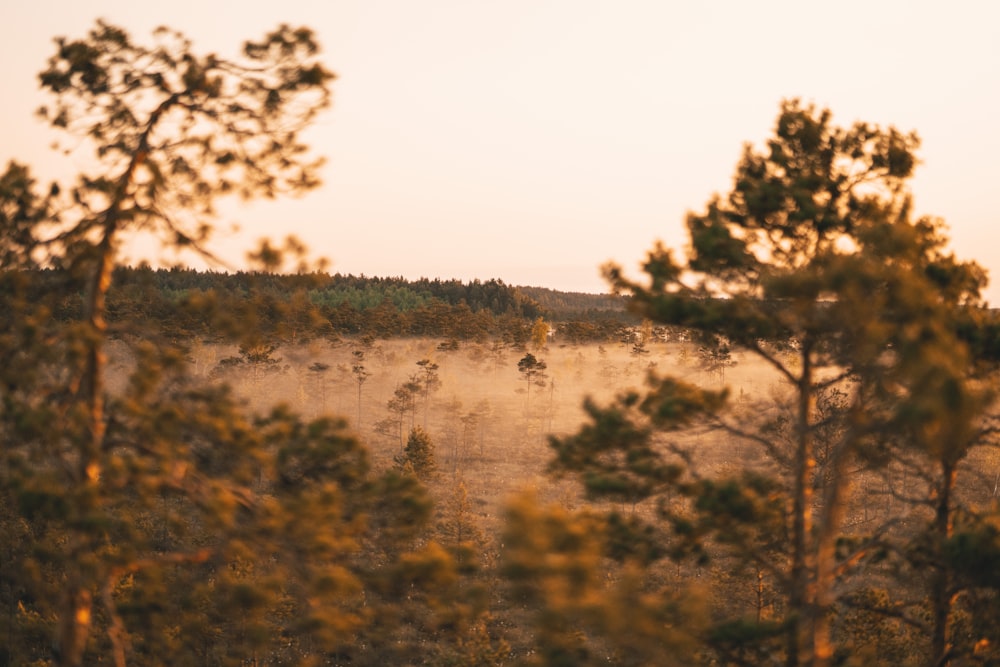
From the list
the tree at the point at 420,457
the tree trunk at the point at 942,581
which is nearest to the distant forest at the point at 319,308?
the tree trunk at the point at 942,581

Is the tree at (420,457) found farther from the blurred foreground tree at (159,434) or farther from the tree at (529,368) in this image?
the blurred foreground tree at (159,434)

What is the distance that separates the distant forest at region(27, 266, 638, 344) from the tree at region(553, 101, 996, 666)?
174 cm

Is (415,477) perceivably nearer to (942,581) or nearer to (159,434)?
(159,434)

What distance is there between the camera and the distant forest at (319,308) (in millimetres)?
7922

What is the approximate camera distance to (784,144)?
1021 cm

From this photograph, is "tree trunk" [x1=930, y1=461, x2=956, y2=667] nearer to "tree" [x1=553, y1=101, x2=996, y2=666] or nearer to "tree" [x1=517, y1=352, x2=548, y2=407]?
"tree" [x1=553, y1=101, x2=996, y2=666]

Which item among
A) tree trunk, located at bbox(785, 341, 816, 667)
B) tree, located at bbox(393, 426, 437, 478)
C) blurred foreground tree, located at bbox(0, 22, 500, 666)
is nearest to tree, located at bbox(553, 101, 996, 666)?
tree trunk, located at bbox(785, 341, 816, 667)

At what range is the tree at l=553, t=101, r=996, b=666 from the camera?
7605mm

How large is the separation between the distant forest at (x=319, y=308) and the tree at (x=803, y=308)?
1.74m

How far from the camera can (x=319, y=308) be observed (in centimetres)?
3566

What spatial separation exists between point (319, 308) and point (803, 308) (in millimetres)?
30608

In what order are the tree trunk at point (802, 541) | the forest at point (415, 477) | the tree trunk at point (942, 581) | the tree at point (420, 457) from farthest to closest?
the tree at point (420, 457)
the tree trunk at point (942, 581)
the tree trunk at point (802, 541)
the forest at point (415, 477)

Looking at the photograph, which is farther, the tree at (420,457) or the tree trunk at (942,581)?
the tree at (420,457)

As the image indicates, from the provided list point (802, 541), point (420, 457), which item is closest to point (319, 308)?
point (420, 457)
